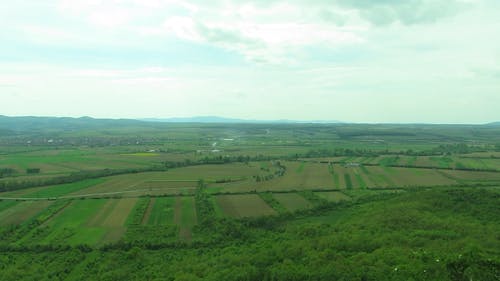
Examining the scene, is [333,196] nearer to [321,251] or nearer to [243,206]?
[243,206]

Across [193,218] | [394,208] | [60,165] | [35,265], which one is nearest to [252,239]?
[193,218]

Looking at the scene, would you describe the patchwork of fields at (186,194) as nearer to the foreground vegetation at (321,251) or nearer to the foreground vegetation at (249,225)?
the foreground vegetation at (249,225)

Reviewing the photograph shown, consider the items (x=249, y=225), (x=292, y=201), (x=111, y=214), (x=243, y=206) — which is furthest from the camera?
(x=292, y=201)

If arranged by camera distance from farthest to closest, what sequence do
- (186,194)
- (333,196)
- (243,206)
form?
(186,194), (333,196), (243,206)

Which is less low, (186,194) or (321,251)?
(321,251)

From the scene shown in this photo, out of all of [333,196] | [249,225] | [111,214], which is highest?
[333,196]

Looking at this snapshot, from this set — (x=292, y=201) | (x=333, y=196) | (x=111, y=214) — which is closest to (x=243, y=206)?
(x=292, y=201)

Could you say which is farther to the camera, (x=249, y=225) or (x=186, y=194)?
Answer: (x=186, y=194)

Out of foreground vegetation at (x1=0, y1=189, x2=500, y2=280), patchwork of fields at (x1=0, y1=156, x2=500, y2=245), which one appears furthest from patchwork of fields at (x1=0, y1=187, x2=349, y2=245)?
foreground vegetation at (x1=0, y1=189, x2=500, y2=280)

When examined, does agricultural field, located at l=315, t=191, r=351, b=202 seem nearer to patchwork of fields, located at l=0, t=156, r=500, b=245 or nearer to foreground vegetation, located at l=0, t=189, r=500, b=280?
patchwork of fields, located at l=0, t=156, r=500, b=245

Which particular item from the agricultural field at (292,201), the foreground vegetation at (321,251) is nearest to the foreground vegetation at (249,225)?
the foreground vegetation at (321,251)

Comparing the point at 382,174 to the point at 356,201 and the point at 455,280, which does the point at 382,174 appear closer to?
the point at 356,201
